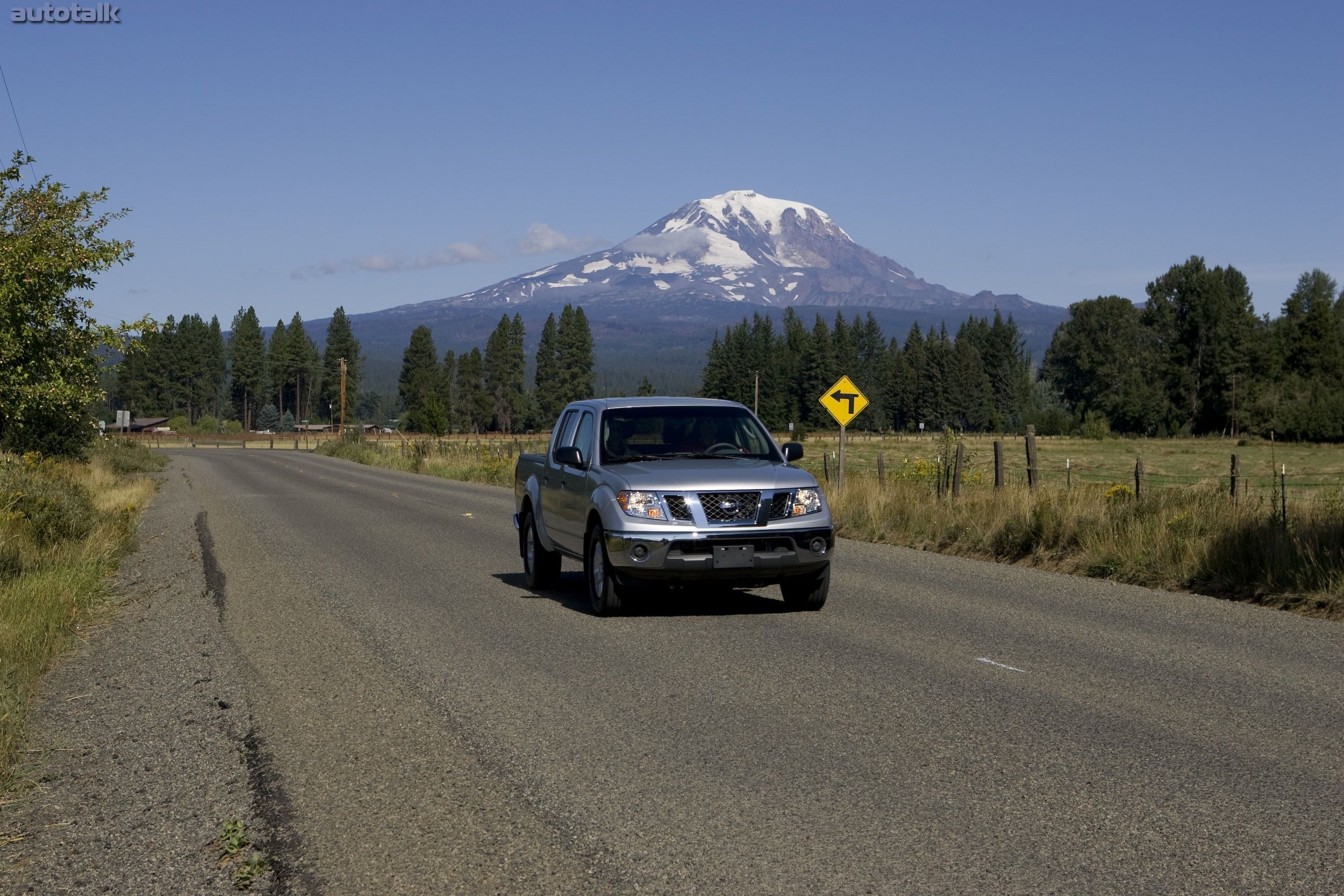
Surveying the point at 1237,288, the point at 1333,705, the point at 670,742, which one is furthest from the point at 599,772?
the point at 1237,288

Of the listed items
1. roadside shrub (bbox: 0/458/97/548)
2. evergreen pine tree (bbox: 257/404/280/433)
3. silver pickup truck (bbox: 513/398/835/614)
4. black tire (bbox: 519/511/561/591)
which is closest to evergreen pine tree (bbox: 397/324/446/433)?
evergreen pine tree (bbox: 257/404/280/433)

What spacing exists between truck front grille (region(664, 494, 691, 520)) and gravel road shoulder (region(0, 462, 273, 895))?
349cm

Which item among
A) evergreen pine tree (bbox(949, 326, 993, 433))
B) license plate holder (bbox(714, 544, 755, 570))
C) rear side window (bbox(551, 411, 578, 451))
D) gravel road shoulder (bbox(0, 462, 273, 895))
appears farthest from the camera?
evergreen pine tree (bbox(949, 326, 993, 433))

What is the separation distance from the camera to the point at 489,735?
6754mm

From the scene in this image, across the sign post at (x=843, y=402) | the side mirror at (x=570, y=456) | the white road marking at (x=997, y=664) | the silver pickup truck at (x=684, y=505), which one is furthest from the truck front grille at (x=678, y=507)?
the sign post at (x=843, y=402)

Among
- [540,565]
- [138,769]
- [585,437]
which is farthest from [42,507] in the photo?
[138,769]

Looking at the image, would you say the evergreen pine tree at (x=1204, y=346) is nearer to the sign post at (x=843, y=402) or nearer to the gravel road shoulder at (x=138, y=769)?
the sign post at (x=843, y=402)

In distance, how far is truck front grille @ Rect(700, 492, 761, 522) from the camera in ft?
34.8

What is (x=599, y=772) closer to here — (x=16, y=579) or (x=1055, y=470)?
(x=16, y=579)

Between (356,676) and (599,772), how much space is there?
304 centimetres

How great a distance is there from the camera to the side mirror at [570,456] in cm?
1185

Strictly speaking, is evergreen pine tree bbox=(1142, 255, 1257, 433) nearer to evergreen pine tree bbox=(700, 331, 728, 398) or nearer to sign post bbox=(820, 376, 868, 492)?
evergreen pine tree bbox=(700, 331, 728, 398)

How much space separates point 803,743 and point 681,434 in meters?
5.78

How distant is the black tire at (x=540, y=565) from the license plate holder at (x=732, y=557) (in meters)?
2.86
